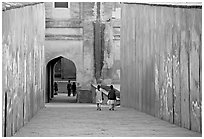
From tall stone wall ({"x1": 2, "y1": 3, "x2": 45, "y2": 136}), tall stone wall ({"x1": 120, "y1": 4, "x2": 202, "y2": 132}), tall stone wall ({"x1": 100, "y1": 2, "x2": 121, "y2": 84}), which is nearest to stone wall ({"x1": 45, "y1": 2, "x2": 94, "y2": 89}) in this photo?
tall stone wall ({"x1": 100, "y1": 2, "x2": 121, "y2": 84})

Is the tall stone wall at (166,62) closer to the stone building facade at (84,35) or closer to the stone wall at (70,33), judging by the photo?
the stone building facade at (84,35)

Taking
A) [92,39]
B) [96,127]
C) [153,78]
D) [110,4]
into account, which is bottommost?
[96,127]

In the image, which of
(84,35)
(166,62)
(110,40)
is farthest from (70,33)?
(166,62)

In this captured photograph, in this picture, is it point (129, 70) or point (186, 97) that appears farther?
point (129, 70)

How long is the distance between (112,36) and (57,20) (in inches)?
121

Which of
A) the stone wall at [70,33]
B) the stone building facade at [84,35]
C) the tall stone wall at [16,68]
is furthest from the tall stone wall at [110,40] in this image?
the tall stone wall at [16,68]

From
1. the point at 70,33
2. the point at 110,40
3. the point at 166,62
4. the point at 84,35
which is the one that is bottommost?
the point at 166,62

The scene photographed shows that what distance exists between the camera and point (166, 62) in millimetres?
12562

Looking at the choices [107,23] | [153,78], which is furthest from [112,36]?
[153,78]

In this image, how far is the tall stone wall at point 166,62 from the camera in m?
10.2

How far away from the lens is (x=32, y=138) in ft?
27.9

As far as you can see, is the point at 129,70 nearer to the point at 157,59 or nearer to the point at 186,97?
the point at 157,59

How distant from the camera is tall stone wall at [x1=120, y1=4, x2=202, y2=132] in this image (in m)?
10.2

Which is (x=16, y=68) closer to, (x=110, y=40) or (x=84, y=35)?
(x=84, y=35)
